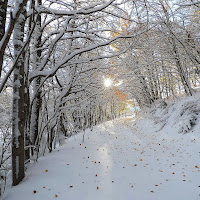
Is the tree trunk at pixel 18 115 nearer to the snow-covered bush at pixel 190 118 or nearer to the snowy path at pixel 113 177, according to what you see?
the snowy path at pixel 113 177

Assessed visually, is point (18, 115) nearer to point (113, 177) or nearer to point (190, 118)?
point (113, 177)

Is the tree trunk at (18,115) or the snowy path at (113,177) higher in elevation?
the tree trunk at (18,115)

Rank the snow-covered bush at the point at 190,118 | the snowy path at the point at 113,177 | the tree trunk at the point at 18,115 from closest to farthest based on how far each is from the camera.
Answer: the snowy path at the point at 113,177 → the tree trunk at the point at 18,115 → the snow-covered bush at the point at 190,118

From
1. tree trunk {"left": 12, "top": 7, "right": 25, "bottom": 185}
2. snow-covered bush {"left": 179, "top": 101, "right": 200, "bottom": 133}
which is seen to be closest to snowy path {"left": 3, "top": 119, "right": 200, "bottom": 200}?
tree trunk {"left": 12, "top": 7, "right": 25, "bottom": 185}

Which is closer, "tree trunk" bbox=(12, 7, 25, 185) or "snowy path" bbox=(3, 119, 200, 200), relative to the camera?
"snowy path" bbox=(3, 119, 200, 200)


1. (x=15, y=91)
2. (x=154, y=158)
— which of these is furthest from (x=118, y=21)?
(x=154, y=158)

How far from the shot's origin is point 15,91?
3074mm

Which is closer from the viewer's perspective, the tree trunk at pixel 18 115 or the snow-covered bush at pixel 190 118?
the tree trunk at pixel 18 115

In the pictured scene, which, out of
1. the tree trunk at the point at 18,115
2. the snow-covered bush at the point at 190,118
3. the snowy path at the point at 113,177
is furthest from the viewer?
the snow-covered bush at the point at 190,118

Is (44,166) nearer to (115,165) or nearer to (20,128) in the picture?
(20,128)

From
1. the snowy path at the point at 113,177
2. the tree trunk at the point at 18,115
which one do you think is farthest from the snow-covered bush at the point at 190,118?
the tree trunk at the point at 18,115

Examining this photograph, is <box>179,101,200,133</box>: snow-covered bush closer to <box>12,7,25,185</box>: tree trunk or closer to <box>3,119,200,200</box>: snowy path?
<box>3,119,200,200</box>: snowy path

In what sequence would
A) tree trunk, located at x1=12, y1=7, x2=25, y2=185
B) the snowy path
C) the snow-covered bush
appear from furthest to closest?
the snow-covered bush, tree trunk, located at x1=12, y1=7, x2=25, y2=185, the snowy path

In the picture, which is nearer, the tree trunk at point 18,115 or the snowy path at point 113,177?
the snowy path at point 113,177
